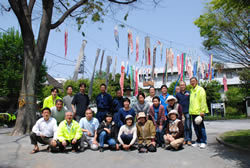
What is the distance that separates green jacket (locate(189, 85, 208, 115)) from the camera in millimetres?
6031

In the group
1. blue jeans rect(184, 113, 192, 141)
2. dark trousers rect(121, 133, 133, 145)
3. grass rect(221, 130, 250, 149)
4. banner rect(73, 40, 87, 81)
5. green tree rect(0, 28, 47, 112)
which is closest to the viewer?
dark trousers rect(121, 133, 133, 145)

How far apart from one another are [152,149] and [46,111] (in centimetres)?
300

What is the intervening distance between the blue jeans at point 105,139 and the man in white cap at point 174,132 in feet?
4.77

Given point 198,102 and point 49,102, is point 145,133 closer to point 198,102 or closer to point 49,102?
point 198,102

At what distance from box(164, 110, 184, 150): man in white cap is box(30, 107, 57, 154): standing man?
304cm

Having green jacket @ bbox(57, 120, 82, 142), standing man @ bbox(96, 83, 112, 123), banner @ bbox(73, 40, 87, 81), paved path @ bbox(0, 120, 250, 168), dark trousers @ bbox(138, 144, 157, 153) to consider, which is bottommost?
paved path @ bbox(0, 120, 250, 168)

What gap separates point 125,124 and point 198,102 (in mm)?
2168

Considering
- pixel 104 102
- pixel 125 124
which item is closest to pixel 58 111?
pixel 104 102

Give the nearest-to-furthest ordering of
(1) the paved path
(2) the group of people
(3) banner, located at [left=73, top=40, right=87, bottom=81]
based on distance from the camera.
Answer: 1. (1) the paved path
2. (2) the group of people
3. (3) banner, located at [left=73, top=40, right=87, bottom=81]

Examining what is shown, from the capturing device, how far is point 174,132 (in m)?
5.87

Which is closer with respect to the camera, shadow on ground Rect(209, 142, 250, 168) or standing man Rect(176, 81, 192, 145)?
shadow on ground Rect(209, 142, 250, 168)

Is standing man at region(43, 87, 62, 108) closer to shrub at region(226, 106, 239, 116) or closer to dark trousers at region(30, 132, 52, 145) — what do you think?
dark trousers at region(30, 132, 52, 145)

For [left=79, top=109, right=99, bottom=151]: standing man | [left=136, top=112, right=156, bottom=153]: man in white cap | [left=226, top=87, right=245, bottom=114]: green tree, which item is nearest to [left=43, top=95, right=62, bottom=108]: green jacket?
[left=79, top=109, right=99, bottom=151]: standing man

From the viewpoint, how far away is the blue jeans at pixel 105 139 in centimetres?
583
